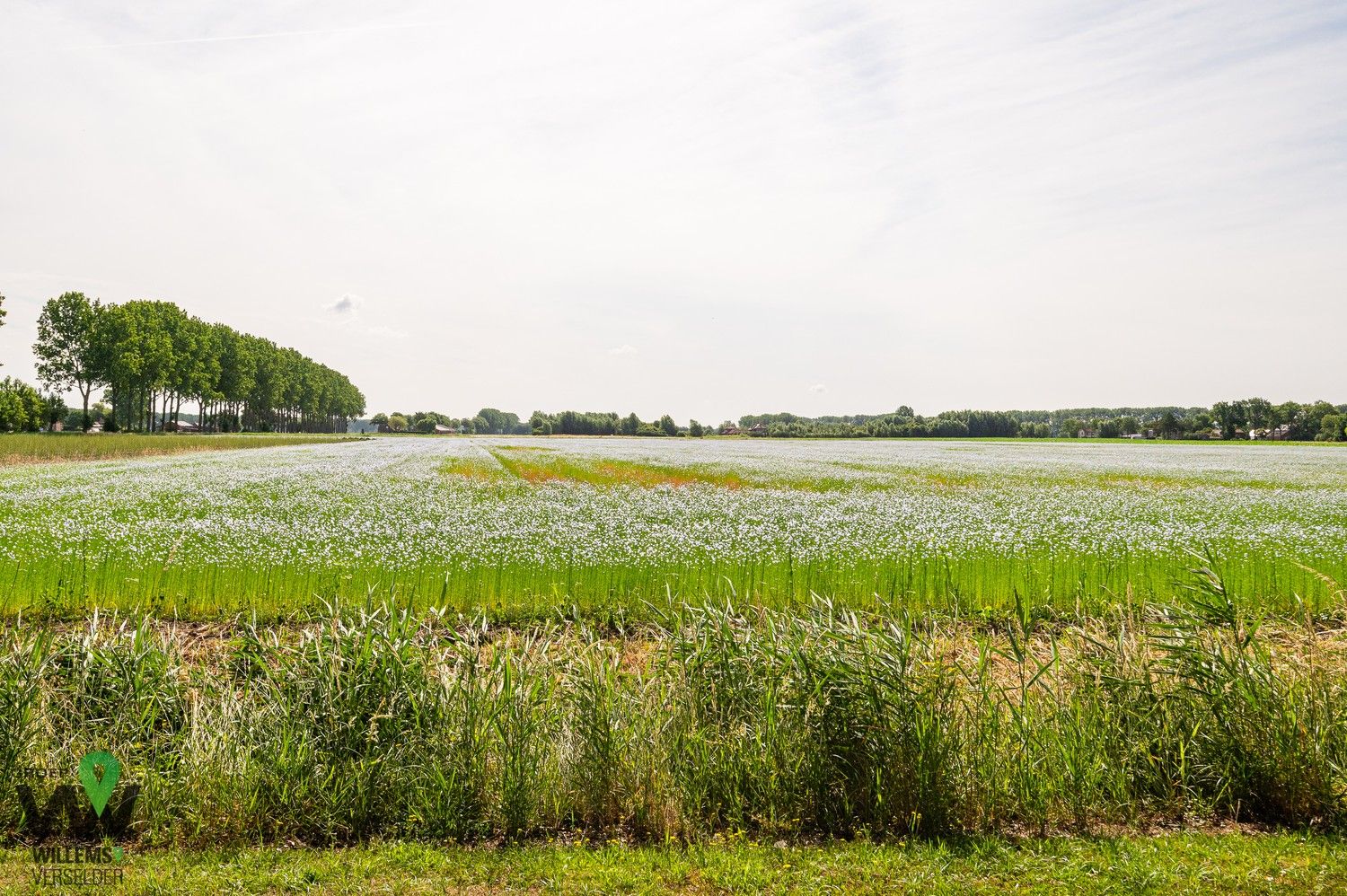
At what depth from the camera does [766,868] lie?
181 inches

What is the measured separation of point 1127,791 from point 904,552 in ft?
31.3

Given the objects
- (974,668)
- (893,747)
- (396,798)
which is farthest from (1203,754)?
(396,798)

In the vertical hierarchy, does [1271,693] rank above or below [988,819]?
above

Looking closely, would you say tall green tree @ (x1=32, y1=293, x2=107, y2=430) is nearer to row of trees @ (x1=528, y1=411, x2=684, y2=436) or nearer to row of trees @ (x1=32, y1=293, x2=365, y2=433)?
row of trees @ (x1=32, y1=293, x2=365, y2=433)

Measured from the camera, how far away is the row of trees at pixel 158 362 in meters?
82.0

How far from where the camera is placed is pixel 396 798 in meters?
5.27

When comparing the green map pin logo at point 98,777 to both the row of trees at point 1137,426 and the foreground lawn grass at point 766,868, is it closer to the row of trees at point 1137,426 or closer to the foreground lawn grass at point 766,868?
the foreground lawn grass at point 766,868

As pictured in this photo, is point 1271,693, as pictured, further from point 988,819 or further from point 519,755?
point 519,755

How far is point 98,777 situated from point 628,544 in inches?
413

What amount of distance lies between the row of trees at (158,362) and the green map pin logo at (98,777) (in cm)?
9700

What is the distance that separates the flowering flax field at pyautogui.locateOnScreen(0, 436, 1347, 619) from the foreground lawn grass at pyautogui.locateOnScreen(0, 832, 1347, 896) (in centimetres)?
233


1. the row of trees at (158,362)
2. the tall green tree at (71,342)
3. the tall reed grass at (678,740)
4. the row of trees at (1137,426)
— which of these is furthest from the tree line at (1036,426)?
the tall reed grass at (678,740)

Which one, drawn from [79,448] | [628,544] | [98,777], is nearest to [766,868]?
[98,777]

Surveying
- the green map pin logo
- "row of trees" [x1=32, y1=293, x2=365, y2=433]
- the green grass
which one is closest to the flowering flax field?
the green map pin logo
